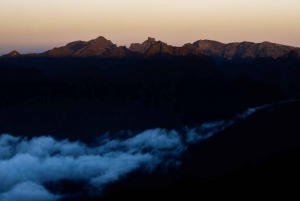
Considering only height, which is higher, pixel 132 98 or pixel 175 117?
pixel 132 98

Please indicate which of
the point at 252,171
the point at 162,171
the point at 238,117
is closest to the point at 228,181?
the point at 252,171

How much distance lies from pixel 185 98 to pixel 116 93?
119ft

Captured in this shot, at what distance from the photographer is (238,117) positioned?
143m

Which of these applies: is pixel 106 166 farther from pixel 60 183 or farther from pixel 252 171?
pixel 252 171

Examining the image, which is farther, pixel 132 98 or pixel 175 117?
pixel 132 98

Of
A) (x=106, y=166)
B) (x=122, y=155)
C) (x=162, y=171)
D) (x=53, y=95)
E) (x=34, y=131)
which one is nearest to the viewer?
(x=162, y=171)

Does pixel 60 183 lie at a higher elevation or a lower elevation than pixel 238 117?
lower

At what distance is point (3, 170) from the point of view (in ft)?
428

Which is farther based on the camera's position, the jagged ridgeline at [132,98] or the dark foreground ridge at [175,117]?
the jagged ridgeline at [132,98]

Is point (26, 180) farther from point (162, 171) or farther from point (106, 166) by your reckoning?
point (162, 171)

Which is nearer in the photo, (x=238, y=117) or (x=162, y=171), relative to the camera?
(x=162, y=171)

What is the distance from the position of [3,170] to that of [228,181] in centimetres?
8565

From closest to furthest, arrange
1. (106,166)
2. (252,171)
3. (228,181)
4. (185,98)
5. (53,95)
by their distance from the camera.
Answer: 1. (228,181)
2. (252,171)
3. (106,166)
4. (185,98)
5. (53,95)

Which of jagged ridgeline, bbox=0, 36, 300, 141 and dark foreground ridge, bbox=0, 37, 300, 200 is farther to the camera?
jagged ridgeline, bbox=0, 36, 300, 141
